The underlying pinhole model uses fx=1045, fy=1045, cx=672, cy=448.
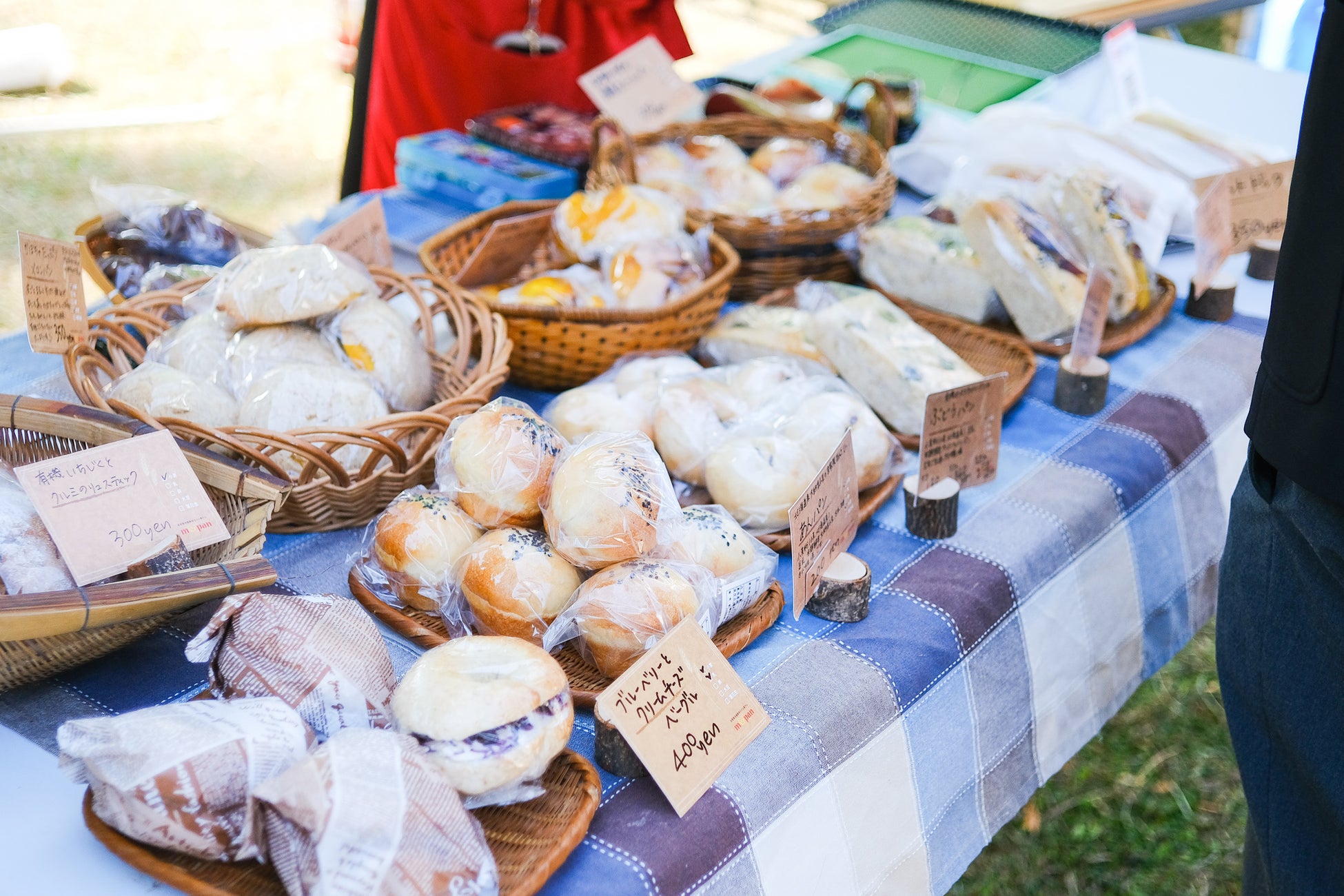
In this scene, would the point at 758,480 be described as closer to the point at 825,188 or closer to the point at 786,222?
the point at 786,222

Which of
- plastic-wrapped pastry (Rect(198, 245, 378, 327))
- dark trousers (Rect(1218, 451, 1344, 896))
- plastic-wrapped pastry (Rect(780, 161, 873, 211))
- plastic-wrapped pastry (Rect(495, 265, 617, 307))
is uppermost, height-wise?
plastic-wrapped pastry (Rect(198, 245, 378, 327))

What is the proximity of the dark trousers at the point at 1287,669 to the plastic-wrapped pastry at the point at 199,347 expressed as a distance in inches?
41.7

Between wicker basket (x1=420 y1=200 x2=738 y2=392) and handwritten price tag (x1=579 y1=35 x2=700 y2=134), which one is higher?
handwritten price tag (x1=579 y1=35 x2=700 y2=134)

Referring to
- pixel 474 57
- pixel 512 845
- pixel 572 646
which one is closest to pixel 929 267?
pixel 572 646

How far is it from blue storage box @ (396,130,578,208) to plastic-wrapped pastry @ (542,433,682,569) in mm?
1047

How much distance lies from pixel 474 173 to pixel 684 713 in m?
1.41

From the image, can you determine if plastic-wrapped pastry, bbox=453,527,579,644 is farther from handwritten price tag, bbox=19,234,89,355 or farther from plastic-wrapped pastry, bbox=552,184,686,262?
plastic-wrapped pastry, bbox=552,184,686,262

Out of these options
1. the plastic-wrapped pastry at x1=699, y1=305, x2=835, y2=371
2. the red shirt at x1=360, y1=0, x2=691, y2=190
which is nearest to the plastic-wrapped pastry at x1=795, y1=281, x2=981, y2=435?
the plastic-wrapped pastry at x1=699, y1=305, x2=835, y2=371

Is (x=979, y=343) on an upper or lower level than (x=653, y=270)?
lower

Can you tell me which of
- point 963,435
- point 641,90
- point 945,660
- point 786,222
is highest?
point 641,90

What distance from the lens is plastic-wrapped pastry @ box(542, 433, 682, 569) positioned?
0.91 meters

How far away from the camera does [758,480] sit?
1.08 metres

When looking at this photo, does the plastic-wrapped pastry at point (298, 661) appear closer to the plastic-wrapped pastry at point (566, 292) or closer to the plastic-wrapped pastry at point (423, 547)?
the plastic-wrapped pastry at point (423, 547)

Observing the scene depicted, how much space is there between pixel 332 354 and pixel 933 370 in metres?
0.74
